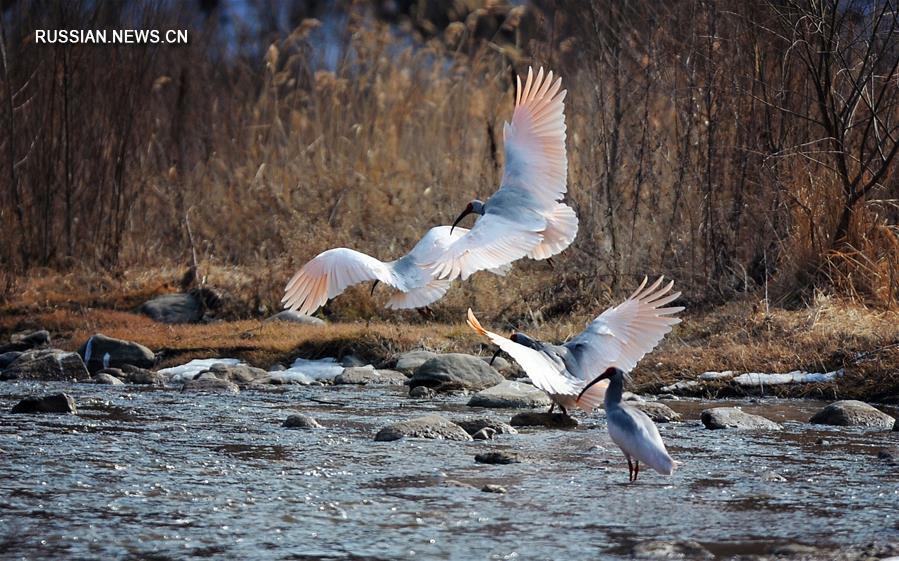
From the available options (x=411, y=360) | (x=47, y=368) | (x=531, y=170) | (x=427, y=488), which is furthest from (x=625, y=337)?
(x=47, y=368)

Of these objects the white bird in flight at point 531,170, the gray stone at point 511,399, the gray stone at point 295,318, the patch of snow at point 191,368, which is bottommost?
the patch of snow at point 191,368

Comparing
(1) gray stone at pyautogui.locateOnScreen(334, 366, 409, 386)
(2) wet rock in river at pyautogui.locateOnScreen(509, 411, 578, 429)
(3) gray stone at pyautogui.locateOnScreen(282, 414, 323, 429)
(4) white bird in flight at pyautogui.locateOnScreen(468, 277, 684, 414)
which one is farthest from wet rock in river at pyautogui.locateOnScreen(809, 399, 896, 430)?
(1) gray stone at pyautogui.locateOnScreen(334, 366, 409, 386)

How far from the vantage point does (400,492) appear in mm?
5176

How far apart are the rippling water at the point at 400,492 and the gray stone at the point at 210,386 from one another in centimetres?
132

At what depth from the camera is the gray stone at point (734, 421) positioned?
6781mm

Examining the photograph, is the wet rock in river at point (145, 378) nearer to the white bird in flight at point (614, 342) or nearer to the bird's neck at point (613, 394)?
the white bird in flight at point (614, 342)

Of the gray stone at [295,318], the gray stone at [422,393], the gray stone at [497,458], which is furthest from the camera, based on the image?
the gray stone at [295,318]

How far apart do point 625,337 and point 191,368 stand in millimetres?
4436

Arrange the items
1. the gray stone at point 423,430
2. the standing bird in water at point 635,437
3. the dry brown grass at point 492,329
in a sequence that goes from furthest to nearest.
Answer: the dry brown grass at point 492,329 < the gray stone at point 423,430 < the standing bird in water at point 635,437

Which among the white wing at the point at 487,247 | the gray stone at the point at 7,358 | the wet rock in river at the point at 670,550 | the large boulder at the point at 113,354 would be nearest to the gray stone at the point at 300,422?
the white wing at the point at 487,247

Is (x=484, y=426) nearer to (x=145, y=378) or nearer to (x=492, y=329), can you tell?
(x=145, y=378)

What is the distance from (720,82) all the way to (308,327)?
4.10 m

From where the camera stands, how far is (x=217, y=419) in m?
7.37

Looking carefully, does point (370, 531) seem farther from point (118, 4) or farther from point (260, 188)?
point (118, 4)
